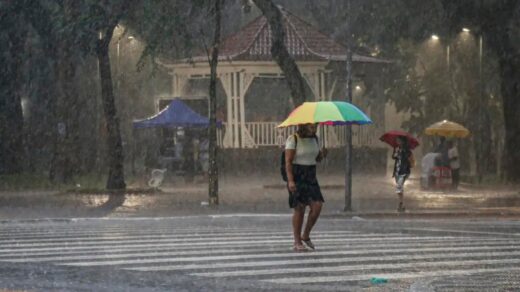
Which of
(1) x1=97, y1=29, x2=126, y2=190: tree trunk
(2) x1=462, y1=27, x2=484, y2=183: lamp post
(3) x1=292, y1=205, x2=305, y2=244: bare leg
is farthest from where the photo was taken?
(2) x1=462, y1=27, x2=484, y2=183: lamp post

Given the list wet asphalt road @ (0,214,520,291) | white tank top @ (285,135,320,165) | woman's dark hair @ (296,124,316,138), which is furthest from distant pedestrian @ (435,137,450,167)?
white tank top @ (285,135,320,165)

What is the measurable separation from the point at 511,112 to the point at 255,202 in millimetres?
13416

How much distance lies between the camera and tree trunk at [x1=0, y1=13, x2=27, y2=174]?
40.1 metres

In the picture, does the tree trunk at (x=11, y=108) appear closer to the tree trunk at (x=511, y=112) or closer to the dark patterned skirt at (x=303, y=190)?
the tree trunk at (x=511, y=112)

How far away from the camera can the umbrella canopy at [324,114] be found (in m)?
15.9

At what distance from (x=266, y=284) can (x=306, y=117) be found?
439 cm

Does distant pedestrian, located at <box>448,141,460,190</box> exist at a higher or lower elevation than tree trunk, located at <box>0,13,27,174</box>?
lower

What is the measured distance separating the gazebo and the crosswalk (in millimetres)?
22628

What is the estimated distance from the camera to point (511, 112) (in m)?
38.4

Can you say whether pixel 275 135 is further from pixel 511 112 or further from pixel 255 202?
pixel 255 202

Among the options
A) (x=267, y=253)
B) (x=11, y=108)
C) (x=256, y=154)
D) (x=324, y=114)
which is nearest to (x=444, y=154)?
(x=256, y=154)

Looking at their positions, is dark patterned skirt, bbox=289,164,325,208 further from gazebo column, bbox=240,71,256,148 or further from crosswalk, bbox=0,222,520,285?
gazebo column, bbox=240,71,256,148

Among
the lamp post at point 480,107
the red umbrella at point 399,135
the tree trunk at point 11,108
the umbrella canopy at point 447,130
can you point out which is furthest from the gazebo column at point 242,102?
the red umbrella at point 399,135

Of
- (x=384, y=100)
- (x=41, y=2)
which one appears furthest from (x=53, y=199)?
(x=384, y=100)
